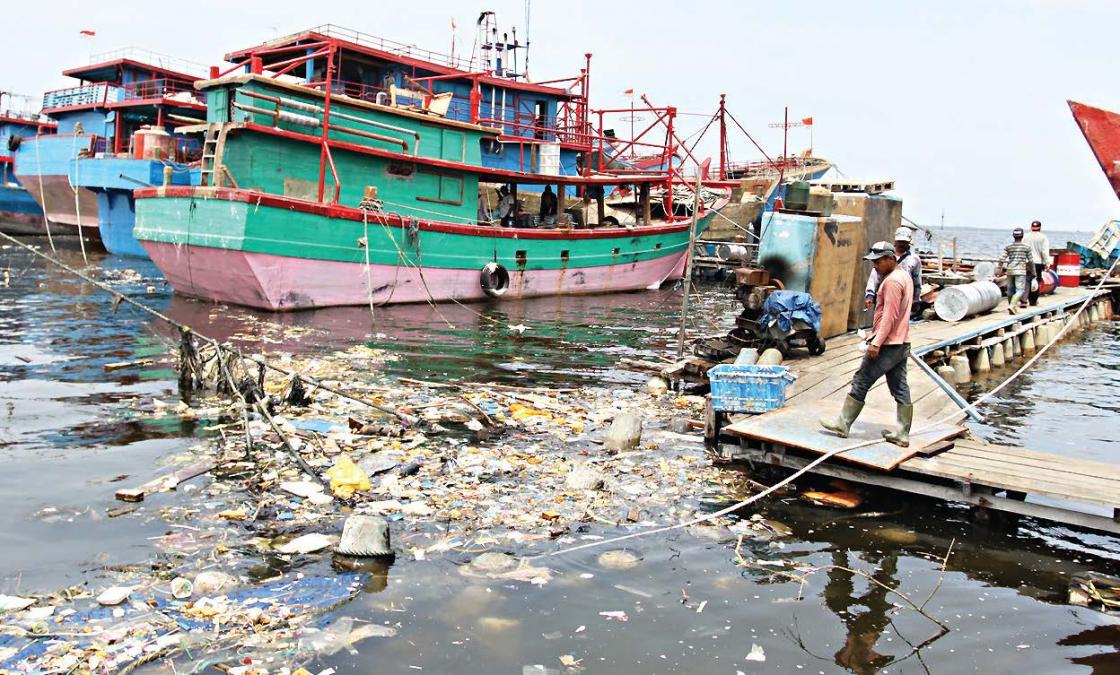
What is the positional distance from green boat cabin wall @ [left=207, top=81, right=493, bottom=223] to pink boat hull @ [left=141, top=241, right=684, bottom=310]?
1.67m

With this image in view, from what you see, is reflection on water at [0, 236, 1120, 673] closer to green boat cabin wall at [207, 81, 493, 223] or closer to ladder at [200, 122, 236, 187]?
ladder at [200, 122, 236, 187]

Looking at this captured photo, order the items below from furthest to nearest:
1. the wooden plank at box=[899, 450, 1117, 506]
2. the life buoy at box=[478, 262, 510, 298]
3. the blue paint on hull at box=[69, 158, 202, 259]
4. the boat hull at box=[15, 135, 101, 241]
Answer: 1. the boat hull at box=[15, 135, 101, 241]
2. the blue paint on hull at box=[69, 158, 202, 259]
3. the life buoy at box=[478, 262, 510, 298]
4. the wooden plank at box=[899, 450, 1117, 506]

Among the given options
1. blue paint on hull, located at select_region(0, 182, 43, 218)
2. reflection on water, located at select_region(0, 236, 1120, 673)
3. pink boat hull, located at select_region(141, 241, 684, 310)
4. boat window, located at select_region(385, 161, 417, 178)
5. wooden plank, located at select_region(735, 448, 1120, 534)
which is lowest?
reflection on water, located at select_region(0, 236, 1120, 673)

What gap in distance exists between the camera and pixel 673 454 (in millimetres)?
7426

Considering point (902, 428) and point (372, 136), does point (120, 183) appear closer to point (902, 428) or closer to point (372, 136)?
point (372, 136)

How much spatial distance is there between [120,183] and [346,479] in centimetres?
2550

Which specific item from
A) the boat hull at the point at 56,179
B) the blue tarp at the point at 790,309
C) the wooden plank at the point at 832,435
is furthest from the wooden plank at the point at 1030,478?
the boat hull at the point at 56,179

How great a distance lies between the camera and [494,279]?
19750mm

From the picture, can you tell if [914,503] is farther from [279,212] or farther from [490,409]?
[279,212]

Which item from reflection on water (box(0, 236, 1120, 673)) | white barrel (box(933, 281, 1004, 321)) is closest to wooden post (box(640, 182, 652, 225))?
white barrel (box(933, 281, 1004, 321))

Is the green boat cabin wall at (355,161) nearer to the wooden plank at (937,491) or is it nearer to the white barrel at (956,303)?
the white barrel at (956,303)

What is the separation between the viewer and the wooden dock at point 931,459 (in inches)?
219

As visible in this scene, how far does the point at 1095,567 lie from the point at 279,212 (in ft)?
45.9

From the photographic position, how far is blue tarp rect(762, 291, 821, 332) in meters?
9.98
